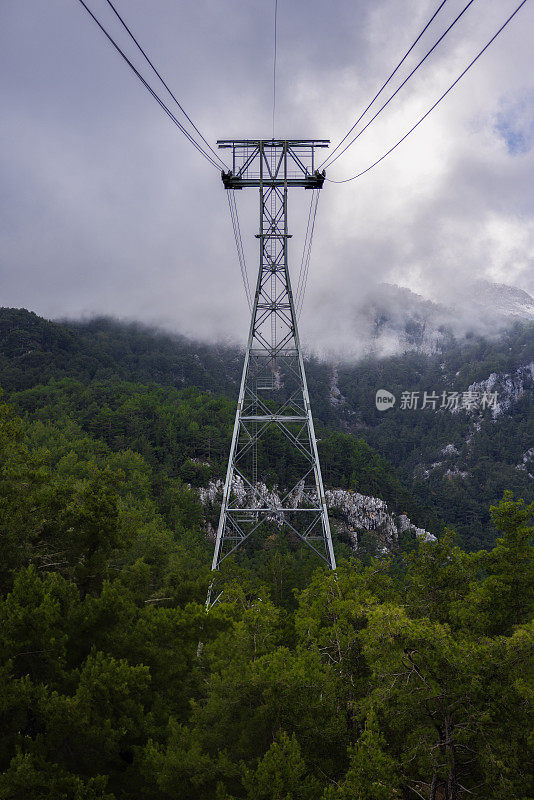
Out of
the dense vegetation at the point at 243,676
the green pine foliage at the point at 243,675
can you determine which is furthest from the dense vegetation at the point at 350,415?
the green pine foliage at the point at 243,675

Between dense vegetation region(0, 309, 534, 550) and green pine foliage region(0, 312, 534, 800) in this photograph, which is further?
dense vegetation region(0, 309, 534, 550)

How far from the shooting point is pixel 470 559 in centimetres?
1554

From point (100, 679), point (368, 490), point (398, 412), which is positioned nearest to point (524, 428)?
point (398, 412)

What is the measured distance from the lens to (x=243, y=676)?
10.8m

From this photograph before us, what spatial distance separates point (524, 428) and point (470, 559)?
153395 mm

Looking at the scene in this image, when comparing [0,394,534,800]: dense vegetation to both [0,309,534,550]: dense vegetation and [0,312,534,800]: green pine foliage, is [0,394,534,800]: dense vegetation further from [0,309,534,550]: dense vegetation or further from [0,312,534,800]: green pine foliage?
[0,309,534,550]: dense vegetation

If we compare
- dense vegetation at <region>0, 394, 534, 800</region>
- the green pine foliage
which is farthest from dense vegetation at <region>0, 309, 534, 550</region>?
the green pine foliage

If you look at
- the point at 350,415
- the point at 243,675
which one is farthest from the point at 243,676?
the point at 350,415

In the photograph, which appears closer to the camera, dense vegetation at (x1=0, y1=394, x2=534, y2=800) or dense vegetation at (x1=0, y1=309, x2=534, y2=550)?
dense vegetation at (x1=0, y1=394, x2=534, y2=800)

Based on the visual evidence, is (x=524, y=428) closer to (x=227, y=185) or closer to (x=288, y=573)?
(x=288, y=573)

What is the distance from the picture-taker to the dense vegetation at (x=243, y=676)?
8203mm

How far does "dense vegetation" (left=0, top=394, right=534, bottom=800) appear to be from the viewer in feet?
26.9

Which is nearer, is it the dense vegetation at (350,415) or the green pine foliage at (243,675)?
the green pine foliage at (243,675)

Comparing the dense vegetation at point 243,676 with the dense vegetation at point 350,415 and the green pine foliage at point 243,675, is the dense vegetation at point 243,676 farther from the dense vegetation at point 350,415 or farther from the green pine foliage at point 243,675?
the dense vegetation at point 350,415
